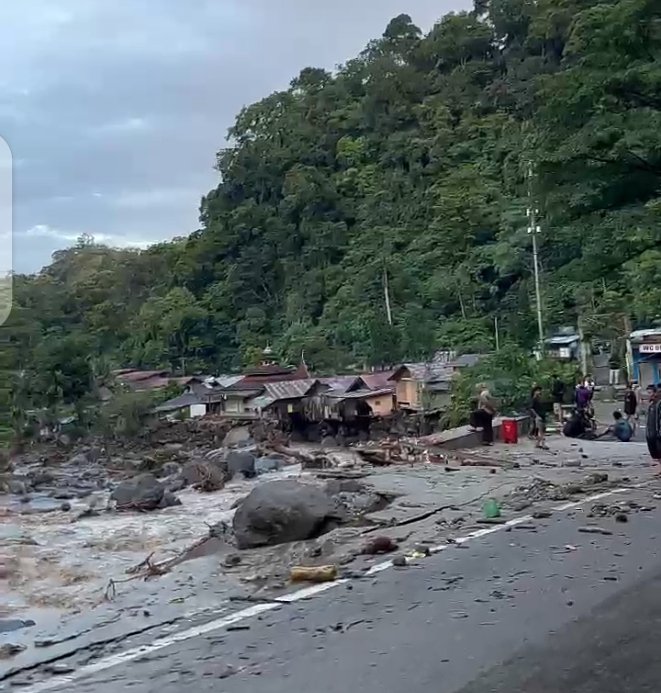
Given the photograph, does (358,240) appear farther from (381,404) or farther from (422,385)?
(422,385)

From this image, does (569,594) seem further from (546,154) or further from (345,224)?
(345,224)

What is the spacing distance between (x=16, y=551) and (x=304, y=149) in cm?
7036

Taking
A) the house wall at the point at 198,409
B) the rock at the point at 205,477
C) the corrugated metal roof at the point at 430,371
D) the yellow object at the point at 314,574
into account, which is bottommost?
the rock at the point at 205,477

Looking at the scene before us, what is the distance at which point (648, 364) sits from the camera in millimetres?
42875

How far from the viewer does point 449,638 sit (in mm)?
6574

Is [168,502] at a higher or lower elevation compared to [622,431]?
lower

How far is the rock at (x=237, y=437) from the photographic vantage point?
164 ft

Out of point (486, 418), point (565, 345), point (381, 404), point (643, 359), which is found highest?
point (565, 345)

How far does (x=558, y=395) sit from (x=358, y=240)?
39503 millimetres

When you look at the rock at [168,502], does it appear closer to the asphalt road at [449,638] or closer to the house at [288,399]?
the asphalt road at [449,638]

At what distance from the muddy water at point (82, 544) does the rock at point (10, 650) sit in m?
2.62

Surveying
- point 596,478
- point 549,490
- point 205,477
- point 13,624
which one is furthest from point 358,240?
point 13,624

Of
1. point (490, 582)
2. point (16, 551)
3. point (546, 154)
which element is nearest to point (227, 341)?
point (16, 551)

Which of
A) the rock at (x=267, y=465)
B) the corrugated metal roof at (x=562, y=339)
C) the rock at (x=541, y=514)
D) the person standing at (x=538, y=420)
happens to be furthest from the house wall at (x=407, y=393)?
the rock at (x=541, y=514)
